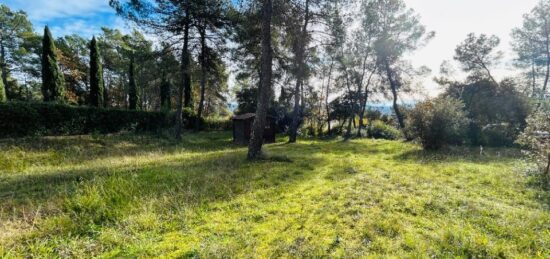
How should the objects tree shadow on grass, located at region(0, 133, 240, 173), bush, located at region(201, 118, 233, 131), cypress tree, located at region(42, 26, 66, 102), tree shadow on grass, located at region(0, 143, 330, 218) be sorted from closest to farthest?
tree shadow on grass, located at region(0, 143, 330, 218) < tree shadow on grass, located at region(0, 133, 240, 173) < cypress tree, located at region(42, 26, 66, 102) < bush, located at region(201, 118, 233, 131)

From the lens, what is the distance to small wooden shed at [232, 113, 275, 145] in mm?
17734

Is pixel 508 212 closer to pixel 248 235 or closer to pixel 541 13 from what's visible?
pixel 248 235

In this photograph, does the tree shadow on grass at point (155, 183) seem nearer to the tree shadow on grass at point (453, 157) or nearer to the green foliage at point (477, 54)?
the tree shadow on grass at point (453, 157)

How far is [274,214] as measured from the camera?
416cm

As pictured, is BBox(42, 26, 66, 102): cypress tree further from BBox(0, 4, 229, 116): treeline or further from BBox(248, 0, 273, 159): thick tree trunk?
BBox(248, 0, 273, 159): thick tree trunk

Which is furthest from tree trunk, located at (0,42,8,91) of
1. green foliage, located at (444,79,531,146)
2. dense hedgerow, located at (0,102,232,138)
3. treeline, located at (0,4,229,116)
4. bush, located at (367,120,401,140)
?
green foliage, located at (444,79,531,146)

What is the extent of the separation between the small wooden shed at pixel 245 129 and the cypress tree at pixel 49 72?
13655mm

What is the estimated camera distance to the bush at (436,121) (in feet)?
39.1

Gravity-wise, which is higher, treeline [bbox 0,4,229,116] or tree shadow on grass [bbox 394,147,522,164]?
treeline [bbox 0,4,229,116]

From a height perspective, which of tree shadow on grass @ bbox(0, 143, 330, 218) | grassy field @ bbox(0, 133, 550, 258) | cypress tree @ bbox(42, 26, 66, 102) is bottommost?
grassy field @ bbox(0, 133, 550, 258)

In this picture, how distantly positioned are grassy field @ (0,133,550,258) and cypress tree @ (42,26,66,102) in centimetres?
1645

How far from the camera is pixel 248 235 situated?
339 centimetres

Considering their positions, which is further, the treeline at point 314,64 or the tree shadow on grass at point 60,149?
the treeline at point 314,64

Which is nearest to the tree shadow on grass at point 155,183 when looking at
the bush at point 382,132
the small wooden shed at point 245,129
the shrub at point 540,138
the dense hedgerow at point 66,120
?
the shrub at point 540,138
